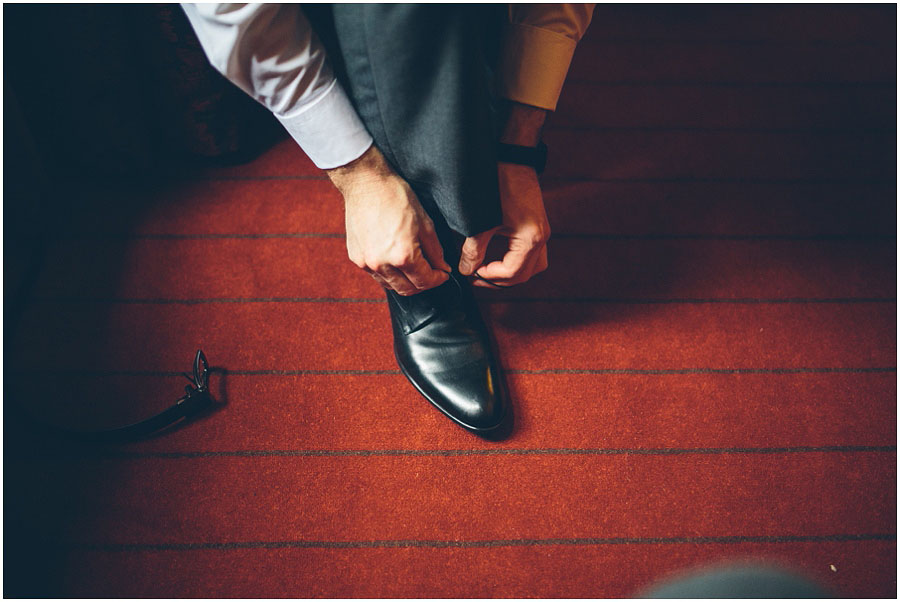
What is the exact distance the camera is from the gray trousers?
0.53 m

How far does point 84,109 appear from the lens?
3.34 feet

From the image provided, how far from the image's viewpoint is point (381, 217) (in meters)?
0.64

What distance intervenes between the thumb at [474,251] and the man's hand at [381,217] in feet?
0.20

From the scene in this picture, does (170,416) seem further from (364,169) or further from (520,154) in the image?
(520,154)

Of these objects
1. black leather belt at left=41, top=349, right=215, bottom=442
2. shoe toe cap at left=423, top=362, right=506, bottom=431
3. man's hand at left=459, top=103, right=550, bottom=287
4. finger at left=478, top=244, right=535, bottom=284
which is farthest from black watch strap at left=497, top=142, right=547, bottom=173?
black leather belt at left=41, top=349, right=215, bottom=442

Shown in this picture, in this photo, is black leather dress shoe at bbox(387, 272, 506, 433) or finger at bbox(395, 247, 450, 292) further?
black leather dress shoe at bbox(387, 272, 506, 433)

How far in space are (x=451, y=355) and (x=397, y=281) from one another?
185 millimetres

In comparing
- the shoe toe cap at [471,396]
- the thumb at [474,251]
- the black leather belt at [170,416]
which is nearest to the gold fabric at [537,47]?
the thumb at [474,251]

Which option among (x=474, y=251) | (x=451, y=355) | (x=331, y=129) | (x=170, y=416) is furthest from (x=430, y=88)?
(x=170, y=416)

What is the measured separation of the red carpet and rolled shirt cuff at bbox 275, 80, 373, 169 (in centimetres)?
39

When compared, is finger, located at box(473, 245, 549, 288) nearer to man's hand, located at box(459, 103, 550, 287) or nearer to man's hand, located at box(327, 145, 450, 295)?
man's hand, located at box(459, 103, 550, 287)

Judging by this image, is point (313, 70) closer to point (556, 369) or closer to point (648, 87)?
point (556, 369)

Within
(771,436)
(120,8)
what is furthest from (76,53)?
(771,436)

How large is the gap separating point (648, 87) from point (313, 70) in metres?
1.04
